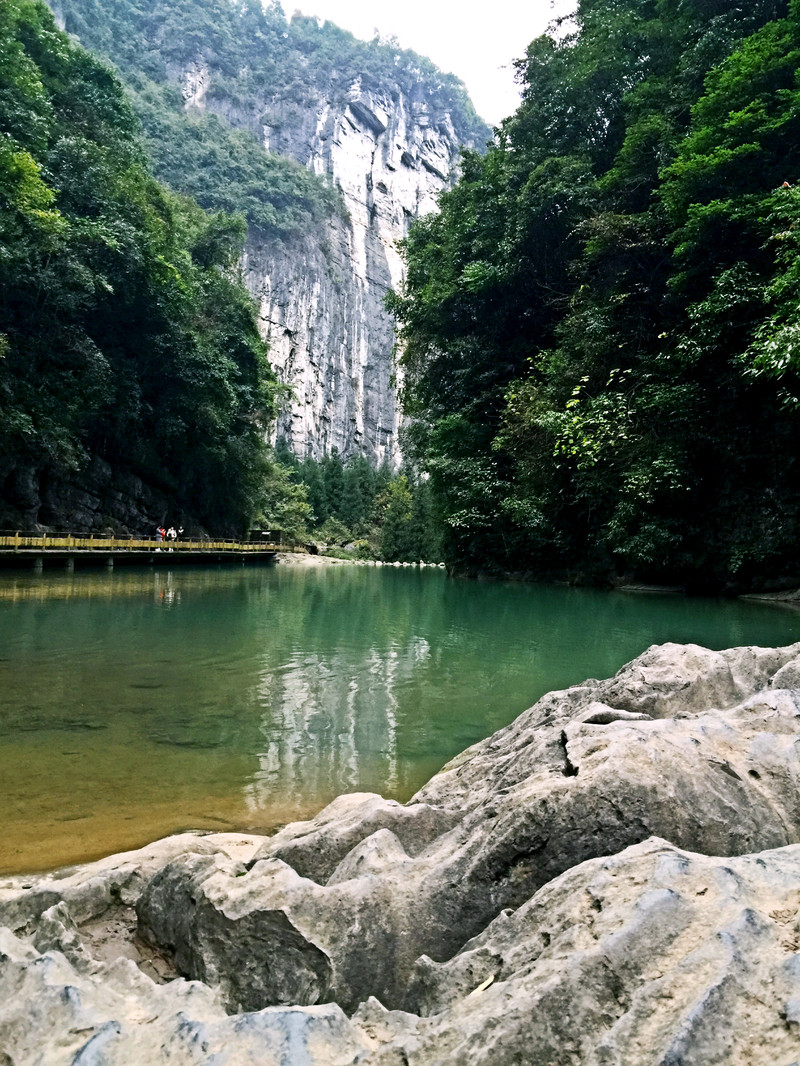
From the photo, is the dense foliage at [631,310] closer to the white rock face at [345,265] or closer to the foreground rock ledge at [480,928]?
the foreground rock ledge at [480,928]

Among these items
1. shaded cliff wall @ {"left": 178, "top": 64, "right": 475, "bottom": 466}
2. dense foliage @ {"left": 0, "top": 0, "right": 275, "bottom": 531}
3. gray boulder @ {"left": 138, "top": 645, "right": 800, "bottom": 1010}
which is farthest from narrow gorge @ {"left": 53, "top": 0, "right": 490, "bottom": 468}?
gray boulder @ {"left": 138, "top": 645, "right": 800, "bottom": 1010}

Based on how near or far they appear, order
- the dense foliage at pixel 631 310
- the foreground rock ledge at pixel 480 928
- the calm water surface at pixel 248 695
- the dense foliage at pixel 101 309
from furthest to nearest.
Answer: the dense foliage at pixel 101 309 < the dense foliage at pixel 631 310 < the calm water surface at pixel 248 695 < the foreground rock ledge at pixel 480 928

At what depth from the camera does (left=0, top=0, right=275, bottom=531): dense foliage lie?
21.2 meters

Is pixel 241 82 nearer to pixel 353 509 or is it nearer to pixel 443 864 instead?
pixel 353 509

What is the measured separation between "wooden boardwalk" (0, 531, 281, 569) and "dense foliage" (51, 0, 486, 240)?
5519cm

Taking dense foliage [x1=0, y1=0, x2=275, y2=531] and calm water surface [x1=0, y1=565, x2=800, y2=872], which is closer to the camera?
calm water surface [x1=0, y1=565, x2=800, y2=872]

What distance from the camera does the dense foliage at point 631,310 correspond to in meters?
13.2

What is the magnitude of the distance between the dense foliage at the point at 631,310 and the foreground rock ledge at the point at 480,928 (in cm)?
757

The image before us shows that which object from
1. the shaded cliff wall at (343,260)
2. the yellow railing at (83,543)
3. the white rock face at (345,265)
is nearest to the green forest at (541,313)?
Result: the yellow railing at (83,543)

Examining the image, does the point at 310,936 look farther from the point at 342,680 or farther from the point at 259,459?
the point at 259,459

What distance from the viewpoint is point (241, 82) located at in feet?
302

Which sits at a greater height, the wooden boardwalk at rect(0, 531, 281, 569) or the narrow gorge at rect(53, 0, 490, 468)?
the narrow gorge at rect(53, 0, 490, 468)

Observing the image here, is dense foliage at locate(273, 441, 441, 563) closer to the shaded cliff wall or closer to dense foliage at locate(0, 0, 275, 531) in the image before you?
the shaded cliff wall

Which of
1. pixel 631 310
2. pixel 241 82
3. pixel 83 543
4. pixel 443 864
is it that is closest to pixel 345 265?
pixel 241 82
